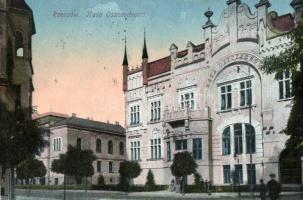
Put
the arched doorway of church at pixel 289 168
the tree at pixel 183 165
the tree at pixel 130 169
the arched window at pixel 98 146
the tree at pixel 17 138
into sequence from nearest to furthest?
the tree at pixel 17 138 → the arched doorway of church at pixel 289 168 → the tree at pixel 183 165 → the tree at pixel 130 169 → the arched window at pixel 98 146

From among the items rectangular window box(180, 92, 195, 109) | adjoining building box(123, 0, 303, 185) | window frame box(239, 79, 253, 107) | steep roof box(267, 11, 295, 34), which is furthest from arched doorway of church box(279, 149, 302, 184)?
rectangular window box(180, 92, 195, 109)

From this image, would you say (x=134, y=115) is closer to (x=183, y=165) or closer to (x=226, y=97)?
(x=226, y=97)

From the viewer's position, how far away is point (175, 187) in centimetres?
4219

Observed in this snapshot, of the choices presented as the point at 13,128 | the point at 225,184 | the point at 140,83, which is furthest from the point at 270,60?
the point at 140,83

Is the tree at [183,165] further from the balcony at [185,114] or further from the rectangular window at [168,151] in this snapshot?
the rectangular window at [168,151]

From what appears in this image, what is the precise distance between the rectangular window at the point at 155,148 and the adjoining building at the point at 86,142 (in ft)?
50.4

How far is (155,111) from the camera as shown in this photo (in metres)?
Result: 48.8

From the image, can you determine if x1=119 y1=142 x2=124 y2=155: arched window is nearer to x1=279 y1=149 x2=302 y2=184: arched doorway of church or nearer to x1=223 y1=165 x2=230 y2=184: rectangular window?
x1=223 y1=165 x2=230 y2=184: rectangular window

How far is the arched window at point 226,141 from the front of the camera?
4120 centimetres

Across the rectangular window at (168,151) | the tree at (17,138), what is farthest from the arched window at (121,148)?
the tree at (17,138)

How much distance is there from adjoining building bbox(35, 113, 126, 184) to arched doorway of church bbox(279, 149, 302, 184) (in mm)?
30250

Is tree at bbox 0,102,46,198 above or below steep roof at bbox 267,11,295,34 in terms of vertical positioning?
below

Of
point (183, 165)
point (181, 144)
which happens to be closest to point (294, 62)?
point (183, 165)

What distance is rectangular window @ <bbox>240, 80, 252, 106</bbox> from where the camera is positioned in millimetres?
39562
